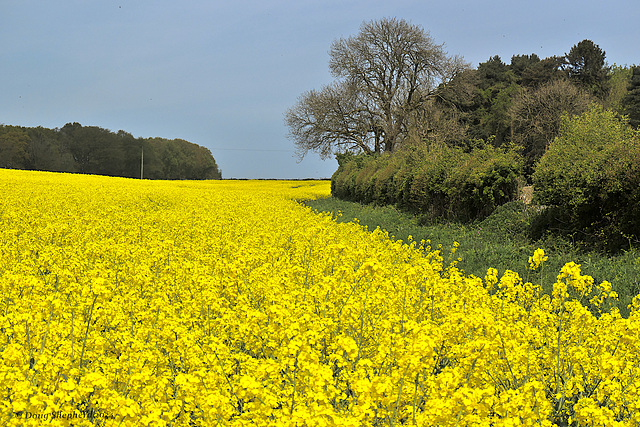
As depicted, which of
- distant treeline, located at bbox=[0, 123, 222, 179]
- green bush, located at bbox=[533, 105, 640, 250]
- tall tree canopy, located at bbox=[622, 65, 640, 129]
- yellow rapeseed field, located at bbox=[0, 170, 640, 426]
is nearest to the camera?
yellow rapeseed field, located at bbox=[0, 170, 640, 426]

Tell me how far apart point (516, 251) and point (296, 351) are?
7.27m

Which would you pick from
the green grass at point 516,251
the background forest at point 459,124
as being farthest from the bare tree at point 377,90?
the green grass at point 516,251

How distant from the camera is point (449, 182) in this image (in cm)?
1387

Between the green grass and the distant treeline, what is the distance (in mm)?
53787

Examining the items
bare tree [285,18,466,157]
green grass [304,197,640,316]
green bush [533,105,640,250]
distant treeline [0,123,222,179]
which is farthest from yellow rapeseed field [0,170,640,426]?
distant treeline [0,123,222,179]

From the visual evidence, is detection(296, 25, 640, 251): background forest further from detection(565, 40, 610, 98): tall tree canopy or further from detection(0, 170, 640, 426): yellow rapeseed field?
detection(0, 170, 640, 426): yellow rapeseed field

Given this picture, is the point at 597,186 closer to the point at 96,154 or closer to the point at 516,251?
the point at 516,251

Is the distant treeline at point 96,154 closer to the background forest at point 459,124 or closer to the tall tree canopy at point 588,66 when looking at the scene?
the background forest at point 459,124

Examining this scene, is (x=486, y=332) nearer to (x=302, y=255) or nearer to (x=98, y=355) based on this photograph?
(x=98, y=355)

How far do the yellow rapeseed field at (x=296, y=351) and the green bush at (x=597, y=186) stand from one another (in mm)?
3004

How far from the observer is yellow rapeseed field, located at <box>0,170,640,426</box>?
235cm

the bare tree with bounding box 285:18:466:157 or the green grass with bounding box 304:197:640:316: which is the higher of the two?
the bare tree with bounding box 285:18:466:157

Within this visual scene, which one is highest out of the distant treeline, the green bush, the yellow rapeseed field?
the distant treeline

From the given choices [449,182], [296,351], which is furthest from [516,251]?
[296,351]
